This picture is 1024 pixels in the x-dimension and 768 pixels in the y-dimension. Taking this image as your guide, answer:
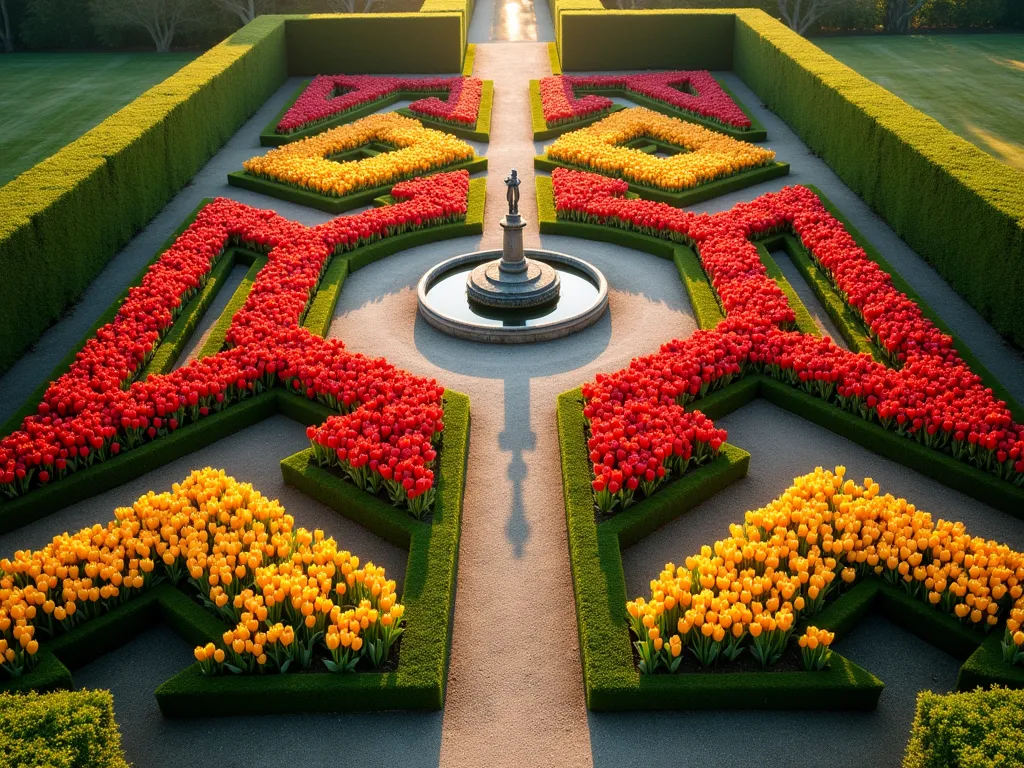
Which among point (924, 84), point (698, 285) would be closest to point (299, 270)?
point (698, 285)

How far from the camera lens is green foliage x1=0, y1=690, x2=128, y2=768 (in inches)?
283

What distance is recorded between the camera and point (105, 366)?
46.7 ft

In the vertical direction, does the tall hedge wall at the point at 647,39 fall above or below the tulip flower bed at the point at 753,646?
above

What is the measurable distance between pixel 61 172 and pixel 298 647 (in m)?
13.5

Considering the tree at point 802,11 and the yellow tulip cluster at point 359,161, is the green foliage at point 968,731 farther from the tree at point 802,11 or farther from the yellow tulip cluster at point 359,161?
the tree at point 802,11

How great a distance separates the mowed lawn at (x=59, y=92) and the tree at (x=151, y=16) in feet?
3.71

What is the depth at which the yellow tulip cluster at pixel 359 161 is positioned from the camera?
74.4 feet

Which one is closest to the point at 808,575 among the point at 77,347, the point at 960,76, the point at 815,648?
the point at 815,648

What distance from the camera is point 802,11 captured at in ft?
155

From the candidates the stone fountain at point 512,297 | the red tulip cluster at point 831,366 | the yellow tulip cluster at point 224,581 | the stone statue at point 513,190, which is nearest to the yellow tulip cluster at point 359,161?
the stone fountain at point 512,297

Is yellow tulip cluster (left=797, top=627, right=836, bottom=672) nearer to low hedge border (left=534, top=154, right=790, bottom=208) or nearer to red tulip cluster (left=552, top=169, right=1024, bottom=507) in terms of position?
red tulip cluster (left=552, top=169, right=1024, bottom=507)

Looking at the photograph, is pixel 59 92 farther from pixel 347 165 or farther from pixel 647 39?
pixel 647 39

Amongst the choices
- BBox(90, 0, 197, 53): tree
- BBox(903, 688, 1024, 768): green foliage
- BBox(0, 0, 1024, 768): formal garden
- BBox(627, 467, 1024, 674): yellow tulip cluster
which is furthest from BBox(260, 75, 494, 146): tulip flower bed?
BBox(903, 688, 1024, 768): green foliage

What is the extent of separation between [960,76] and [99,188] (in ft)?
112
